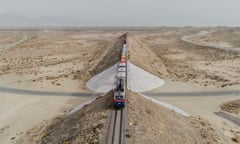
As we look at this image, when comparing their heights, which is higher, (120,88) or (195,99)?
(120,88)

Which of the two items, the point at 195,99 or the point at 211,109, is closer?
the point at 211,109

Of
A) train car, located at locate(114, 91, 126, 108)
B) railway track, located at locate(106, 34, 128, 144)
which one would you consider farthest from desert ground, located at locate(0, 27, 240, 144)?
train car, located at locate(114, 91, 126, 108)

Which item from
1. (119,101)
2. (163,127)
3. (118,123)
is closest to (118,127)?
(118,123)

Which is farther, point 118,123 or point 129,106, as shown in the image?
point 129,106

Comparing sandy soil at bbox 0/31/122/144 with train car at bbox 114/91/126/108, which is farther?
sandy soil at bbox 0/31/122/144

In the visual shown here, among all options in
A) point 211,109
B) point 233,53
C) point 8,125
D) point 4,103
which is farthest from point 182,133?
point 233,53

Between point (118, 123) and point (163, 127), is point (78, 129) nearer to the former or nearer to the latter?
point (118, 123)

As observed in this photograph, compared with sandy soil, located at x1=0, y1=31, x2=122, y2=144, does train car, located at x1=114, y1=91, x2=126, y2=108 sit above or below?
above

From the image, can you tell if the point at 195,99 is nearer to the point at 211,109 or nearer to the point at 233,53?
the point at 211,109

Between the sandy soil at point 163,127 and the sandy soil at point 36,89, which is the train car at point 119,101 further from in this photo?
the sandy soil at point 36,89

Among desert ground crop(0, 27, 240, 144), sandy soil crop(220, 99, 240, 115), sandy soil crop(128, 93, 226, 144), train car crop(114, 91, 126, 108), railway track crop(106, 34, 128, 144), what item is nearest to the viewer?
railway track crop(106, 34, 128, 144)

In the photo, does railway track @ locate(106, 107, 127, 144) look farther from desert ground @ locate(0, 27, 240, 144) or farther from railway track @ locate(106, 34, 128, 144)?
desert ground @ locate(0, 27, 240, 144)
